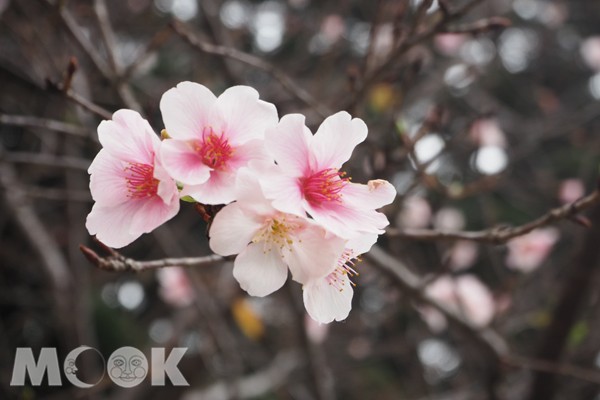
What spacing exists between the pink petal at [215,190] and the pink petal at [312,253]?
4.5 inches

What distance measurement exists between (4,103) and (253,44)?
5.00 feet

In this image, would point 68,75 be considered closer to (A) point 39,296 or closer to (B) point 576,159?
(A) point 39,296

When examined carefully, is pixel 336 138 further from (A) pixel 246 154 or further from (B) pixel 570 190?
(B) pixel 570 190

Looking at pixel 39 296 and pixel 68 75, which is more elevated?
pixel 39 296

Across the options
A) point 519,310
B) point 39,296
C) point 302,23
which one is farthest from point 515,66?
point 39,296

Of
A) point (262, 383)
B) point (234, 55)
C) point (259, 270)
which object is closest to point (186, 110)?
point (259, 270)

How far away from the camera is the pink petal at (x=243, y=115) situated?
83cm

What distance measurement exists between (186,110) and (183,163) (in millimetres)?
93

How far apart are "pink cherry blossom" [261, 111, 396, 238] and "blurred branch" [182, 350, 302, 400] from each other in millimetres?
1842

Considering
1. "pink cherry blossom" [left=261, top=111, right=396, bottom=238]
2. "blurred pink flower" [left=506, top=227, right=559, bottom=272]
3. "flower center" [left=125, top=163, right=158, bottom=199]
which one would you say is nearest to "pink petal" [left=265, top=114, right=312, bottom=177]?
"pink cherry blossom" [left=261, top=111, right=396, bottom=238]

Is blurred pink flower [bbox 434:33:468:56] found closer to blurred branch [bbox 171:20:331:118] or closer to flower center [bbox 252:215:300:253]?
blurred branch [bbox 171:20:331:118]

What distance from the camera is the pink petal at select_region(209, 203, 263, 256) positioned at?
76 centimetres

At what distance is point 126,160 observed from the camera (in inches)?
32.7

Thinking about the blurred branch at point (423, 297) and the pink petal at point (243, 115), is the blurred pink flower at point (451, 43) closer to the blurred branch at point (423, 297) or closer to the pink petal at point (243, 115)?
the blurred branch at point (423, 297)
